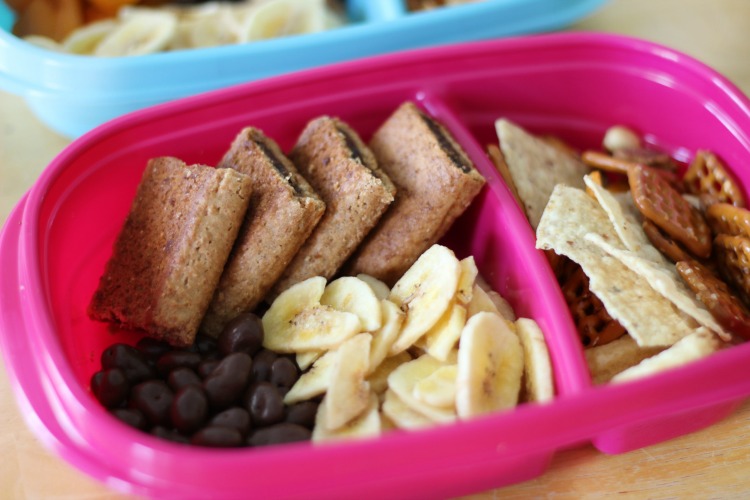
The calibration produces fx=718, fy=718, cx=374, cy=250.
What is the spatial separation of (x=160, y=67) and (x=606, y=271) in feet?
3.19

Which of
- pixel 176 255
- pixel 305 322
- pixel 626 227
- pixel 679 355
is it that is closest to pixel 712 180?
pixel 626 227

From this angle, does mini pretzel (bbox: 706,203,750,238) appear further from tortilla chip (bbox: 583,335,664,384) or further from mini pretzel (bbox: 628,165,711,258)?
tortilla chip (bbox: 583,335,664,384)

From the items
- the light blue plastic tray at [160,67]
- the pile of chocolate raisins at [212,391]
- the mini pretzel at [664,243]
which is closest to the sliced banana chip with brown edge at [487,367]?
the pile of chocolate raisins at [212,391]

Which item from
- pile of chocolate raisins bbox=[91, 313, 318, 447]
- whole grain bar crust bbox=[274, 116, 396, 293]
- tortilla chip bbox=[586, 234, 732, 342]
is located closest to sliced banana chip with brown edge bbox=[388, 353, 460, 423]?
pile of chocolate raisins bbox=[91, 313, 318, 447]

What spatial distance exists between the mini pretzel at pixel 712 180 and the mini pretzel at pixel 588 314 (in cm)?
34

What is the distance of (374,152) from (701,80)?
66cm

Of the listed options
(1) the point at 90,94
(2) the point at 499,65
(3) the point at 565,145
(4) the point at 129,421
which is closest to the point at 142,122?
(1) the point at 90,94

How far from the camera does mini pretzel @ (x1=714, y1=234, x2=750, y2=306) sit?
1.20 metres

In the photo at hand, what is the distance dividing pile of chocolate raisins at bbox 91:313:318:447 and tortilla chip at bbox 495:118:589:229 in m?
0.53

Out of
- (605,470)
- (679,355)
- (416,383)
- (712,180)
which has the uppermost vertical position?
(712,180)

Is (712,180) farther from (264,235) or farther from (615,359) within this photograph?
(264,235)

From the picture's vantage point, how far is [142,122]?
4.36 ft

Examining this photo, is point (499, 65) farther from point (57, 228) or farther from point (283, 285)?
point (57, 228)

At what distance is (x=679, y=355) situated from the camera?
3.34 ft
